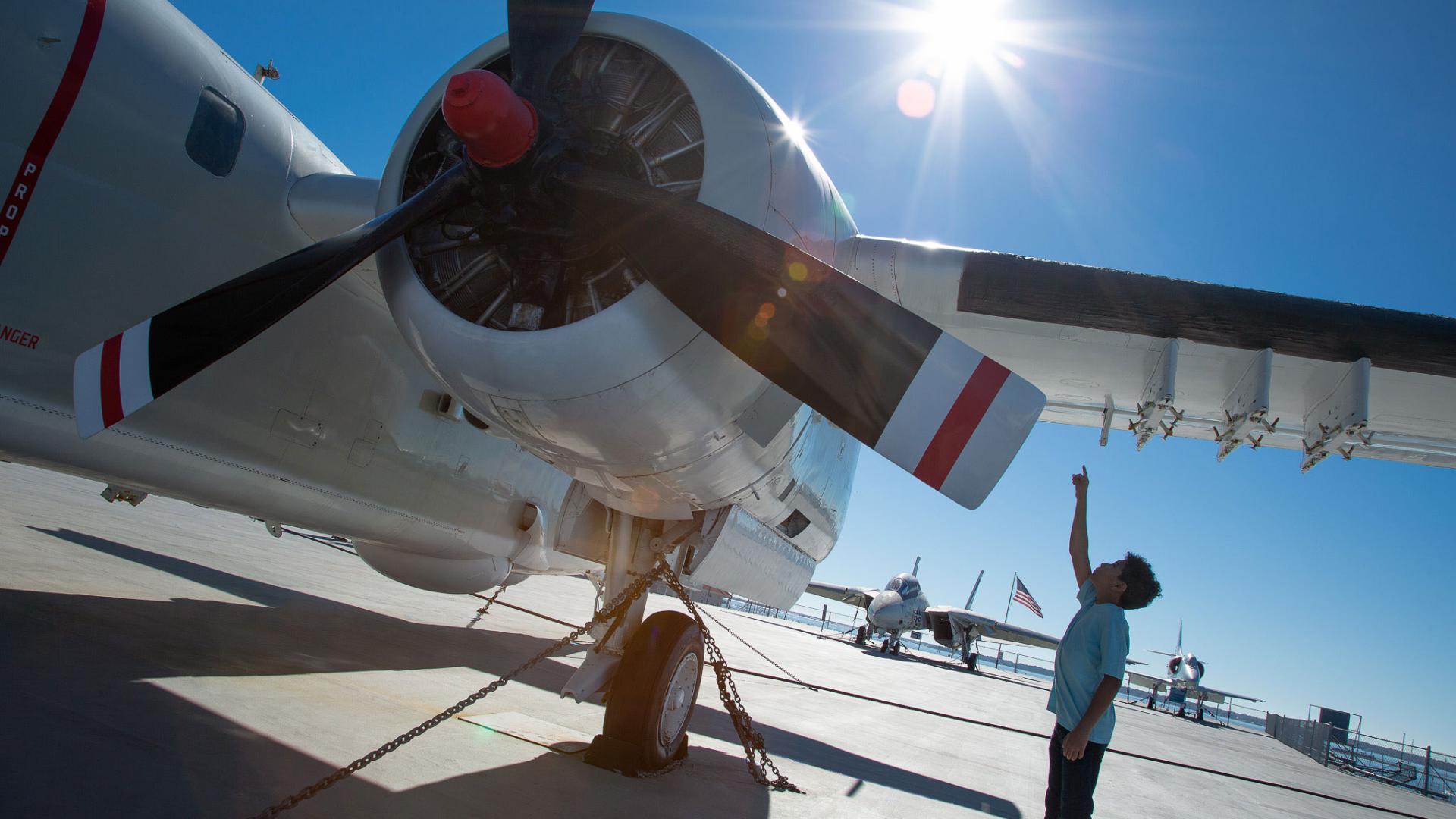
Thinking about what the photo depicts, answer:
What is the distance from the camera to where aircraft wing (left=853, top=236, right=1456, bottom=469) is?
363 centimetres

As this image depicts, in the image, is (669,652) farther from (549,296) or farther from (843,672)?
(843,672)

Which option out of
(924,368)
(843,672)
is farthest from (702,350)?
(843,672)

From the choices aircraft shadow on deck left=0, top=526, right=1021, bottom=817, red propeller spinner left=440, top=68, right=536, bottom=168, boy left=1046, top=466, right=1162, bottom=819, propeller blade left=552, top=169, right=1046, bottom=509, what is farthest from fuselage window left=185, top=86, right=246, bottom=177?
boy left=1046, top=466, right=1162, bottom=819

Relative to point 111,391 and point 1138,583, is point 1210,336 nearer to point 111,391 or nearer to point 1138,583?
point 1138,583

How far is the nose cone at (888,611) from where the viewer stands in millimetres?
30938

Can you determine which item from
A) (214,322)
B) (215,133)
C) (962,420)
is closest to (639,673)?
(962,420)

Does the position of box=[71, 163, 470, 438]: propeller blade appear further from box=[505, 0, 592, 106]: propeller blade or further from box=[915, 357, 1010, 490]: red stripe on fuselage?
box=[915, 357, 1010, 490]: red stripe on fuselage

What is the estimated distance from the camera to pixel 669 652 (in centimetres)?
420

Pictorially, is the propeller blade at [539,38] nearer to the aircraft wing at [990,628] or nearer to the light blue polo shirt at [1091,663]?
the light blue polo shirt at [1091,663]

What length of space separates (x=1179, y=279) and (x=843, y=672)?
1327 centimetres

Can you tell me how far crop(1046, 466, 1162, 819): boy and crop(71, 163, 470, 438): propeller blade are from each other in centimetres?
325

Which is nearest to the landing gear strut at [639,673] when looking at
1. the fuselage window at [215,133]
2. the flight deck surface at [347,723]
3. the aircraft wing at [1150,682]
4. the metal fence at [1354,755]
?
the flight deck surface at [347,723]

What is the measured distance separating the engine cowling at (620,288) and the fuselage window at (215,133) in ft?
4.65

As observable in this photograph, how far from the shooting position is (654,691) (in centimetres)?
403
